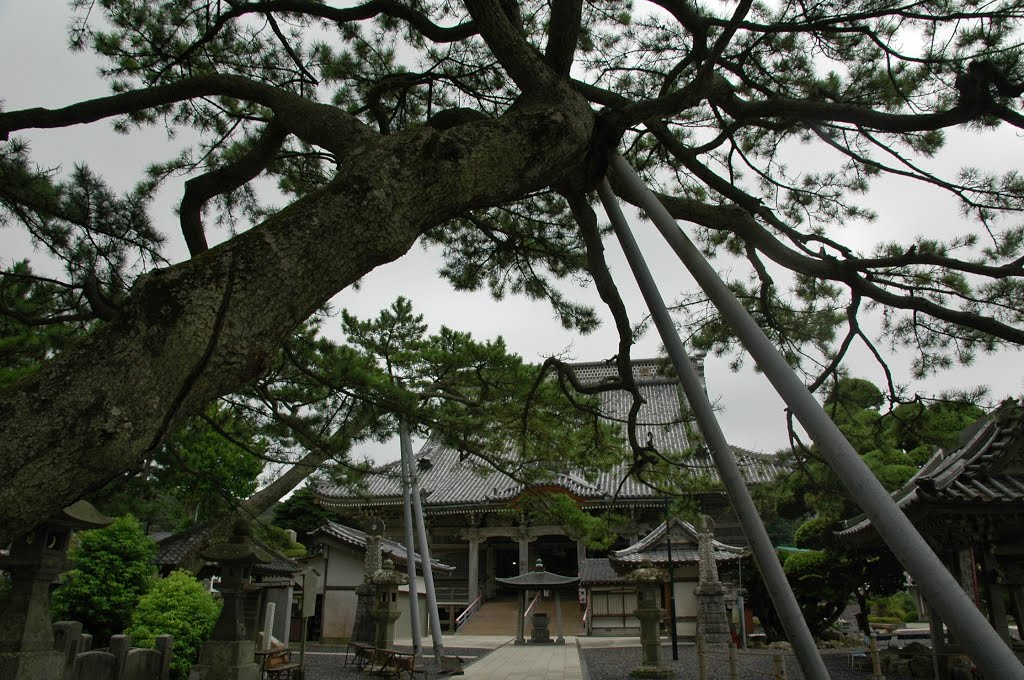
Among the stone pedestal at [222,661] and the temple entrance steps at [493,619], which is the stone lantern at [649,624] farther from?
the temple entrance steps at [493,619]

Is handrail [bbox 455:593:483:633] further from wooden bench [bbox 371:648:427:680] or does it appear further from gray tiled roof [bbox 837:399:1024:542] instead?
gray tiled roof [bbox 837:399:1024:542]

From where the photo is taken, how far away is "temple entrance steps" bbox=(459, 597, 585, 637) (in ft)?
53.4

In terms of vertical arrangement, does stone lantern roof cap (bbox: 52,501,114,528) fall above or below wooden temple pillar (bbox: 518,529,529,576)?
above

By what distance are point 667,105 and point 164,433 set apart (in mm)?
2001

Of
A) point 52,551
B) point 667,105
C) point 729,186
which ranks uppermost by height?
point 729,186

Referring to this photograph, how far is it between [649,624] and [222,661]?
227 inches

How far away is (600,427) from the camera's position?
15.1 ft

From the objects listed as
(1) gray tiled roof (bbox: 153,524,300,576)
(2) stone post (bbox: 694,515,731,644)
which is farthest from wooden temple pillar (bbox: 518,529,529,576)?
(1) gray tiled roof (bbox: 153,524,300,576)

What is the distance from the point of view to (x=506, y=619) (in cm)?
1694

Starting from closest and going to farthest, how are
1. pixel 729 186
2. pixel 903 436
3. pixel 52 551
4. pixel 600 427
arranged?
pixel 729 186
pixel 903 436
pixel 600 427
pixel 52 551

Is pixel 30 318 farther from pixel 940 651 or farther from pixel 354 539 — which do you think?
pixel 354 539

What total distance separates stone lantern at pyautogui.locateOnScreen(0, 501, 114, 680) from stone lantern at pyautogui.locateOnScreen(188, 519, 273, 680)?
50.9 inches

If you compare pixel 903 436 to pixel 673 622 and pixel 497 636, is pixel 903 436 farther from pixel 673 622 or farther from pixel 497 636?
pixel 497 636

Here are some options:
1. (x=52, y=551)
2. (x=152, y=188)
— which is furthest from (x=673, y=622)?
(x=152, y=188)
